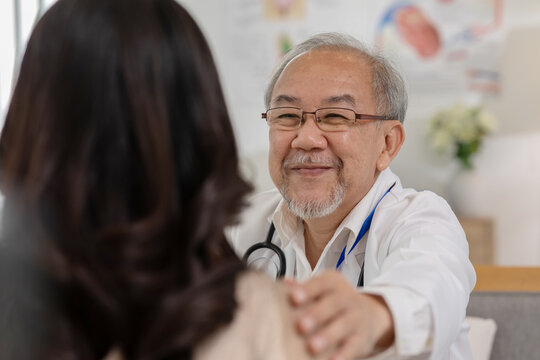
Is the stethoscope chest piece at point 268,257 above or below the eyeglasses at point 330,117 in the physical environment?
below

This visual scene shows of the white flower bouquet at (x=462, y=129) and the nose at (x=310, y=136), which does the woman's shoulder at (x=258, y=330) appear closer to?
the nose at (x=310, y=136)

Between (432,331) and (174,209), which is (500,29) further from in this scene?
(174,209)

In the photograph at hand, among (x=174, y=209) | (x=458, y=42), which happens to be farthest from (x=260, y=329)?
(x=458, y=42)

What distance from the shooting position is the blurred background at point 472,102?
397cm

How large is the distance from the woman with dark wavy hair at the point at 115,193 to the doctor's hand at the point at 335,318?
0.33 ft

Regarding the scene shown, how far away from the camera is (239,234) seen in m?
1.89

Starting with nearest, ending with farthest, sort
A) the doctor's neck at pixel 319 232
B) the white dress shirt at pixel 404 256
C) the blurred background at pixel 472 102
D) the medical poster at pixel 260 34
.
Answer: the white dress shirt at pixel 404 256
the doctor's neck at pixel 319 232
the blurred background at pixel 472 102
the medical poster at pixel 260 34

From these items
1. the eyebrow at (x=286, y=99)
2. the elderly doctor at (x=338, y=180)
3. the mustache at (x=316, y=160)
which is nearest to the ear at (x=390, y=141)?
the elderly doctor at (x=338, y=180)

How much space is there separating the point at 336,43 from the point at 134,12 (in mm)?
1066

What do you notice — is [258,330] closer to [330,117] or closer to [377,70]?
[330,117]

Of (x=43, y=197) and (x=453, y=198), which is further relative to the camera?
(x=453, y=198)

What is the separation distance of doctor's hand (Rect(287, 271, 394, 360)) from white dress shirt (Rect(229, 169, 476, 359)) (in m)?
0.07

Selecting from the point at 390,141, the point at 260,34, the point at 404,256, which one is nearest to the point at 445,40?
the point at 260,34

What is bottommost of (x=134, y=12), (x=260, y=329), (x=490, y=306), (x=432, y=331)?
(x=490, y=306)
